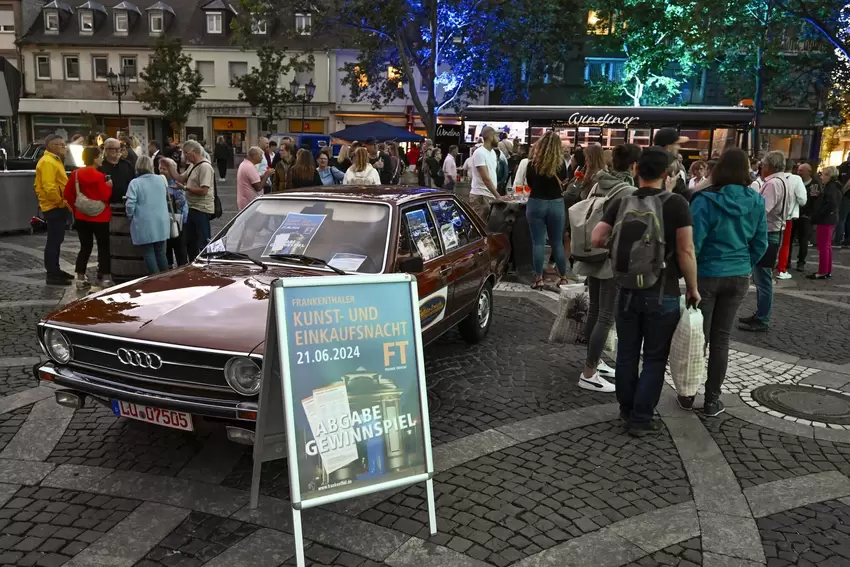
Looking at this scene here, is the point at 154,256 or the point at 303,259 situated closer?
the point at 303,259

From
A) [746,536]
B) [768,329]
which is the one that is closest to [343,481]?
[746,536]

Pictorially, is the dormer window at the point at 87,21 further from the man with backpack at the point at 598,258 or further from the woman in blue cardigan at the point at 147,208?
the man with backpack at the point at 598,258

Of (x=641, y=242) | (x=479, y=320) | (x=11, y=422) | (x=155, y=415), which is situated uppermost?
(x=641, y=242)

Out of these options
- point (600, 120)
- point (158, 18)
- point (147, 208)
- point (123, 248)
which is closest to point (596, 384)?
point (147, 208)

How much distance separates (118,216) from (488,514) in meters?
6.40

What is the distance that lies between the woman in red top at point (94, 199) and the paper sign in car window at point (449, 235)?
192 inches

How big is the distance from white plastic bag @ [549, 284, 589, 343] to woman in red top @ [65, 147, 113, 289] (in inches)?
229

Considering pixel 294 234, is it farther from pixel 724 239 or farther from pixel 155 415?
pixel 724 239

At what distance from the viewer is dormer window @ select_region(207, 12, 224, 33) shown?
1736 inches

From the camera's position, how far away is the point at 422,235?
5551 millimetres

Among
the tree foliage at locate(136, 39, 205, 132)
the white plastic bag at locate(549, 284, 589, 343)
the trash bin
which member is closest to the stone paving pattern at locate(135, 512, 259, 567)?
the white plastic bag at locate(549, 284, 589, 343)

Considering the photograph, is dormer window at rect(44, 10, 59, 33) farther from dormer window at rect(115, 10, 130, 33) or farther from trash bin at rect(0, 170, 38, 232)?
trash bin at rect(0, 170, 38, 232)

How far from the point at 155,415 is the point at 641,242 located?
3035 millimetres

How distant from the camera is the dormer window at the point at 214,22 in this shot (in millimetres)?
44094
